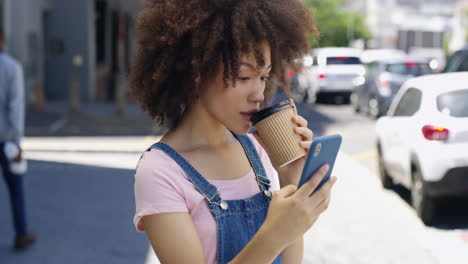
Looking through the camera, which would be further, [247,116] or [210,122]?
[210,122]

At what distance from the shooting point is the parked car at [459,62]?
1128cm

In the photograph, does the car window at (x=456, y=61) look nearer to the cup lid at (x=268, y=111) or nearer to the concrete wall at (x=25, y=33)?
the cup lid at (x=268, y=111)

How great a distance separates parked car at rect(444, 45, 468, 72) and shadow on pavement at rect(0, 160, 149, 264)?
4779 mm

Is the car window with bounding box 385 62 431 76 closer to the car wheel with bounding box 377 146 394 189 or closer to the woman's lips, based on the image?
the car wheel with bounding box 377 146 394 189

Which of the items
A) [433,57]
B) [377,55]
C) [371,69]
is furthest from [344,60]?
[433,57]

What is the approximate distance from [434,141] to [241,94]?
5922mm

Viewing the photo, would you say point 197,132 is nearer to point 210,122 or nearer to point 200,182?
point 210,122

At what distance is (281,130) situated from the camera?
2.05 meters

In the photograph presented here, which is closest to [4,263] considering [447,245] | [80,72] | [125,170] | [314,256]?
[314,256]

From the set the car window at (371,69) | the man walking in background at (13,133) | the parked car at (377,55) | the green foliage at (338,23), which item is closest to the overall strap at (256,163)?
the man walking in background at (13,133)

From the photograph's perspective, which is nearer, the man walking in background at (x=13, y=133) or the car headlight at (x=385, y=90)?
the man walking in background at (x=13, y=133)

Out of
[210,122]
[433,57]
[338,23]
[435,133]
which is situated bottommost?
[338,23]

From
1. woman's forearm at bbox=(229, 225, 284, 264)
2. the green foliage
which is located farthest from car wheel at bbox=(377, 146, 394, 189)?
the green foliage

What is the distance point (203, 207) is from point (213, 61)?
1.21 feet
